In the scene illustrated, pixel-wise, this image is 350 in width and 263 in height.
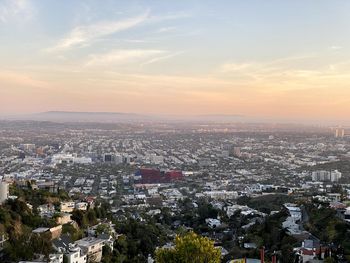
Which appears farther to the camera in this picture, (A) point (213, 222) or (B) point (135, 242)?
(A) point (213, 222)

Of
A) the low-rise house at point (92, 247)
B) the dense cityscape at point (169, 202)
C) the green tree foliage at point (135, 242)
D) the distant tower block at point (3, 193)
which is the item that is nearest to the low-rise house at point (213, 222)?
the dense cityscape at point (169, 202)

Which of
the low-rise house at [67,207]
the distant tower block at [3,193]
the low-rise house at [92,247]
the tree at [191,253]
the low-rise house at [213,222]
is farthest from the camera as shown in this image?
the low-rise house at [213,222]

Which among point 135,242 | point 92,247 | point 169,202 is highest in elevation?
point 92,247

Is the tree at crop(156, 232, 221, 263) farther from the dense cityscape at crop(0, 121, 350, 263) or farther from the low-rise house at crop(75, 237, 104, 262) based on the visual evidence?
the low-rise house at crop(75, 237, 104, 262)

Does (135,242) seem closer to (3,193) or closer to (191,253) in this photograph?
(3,193)

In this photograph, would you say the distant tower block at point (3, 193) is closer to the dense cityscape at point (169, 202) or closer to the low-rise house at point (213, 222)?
the dense cityscape at point (169, 202)

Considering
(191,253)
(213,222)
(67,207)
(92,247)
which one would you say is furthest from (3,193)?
(213,222)

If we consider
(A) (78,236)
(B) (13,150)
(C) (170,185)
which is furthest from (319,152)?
(A) (78,236)

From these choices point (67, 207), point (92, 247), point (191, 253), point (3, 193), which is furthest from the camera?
point (67, 207)
